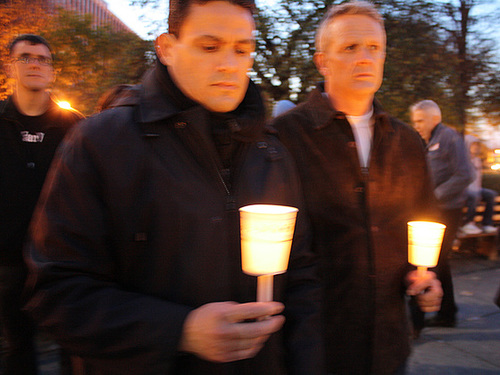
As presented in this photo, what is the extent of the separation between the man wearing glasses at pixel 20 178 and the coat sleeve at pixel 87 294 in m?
1.85

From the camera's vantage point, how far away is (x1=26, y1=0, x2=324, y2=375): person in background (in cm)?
119

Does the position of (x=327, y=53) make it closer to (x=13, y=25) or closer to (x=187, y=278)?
(x=187, y=278)

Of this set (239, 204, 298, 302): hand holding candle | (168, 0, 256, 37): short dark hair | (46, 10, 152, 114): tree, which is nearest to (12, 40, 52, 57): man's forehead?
(168, 0, 256, 37): short dark hair

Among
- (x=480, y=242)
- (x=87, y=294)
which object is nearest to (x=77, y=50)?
(x=480, y=242)

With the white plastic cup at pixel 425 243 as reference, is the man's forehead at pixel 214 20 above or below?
above

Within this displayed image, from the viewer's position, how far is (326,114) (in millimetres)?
2166

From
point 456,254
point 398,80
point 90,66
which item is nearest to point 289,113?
point 398,80

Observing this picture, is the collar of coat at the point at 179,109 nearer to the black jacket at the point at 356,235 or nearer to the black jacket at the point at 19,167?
the black jacket at the point at 356,235

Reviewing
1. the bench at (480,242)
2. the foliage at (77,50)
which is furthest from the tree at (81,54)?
the bench at (480,242)

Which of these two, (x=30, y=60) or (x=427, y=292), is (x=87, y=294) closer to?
(x=427, y=292)

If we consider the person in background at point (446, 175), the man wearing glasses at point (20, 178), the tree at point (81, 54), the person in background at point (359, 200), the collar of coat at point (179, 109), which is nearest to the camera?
the collar of coat at point (179, 109)

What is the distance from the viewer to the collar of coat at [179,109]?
1.37 m

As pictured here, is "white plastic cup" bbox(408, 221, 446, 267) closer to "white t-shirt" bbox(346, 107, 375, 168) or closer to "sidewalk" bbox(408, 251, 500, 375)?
"white t-shirt" bbox(346, 107, 375, 168)

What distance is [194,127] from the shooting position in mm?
1364
